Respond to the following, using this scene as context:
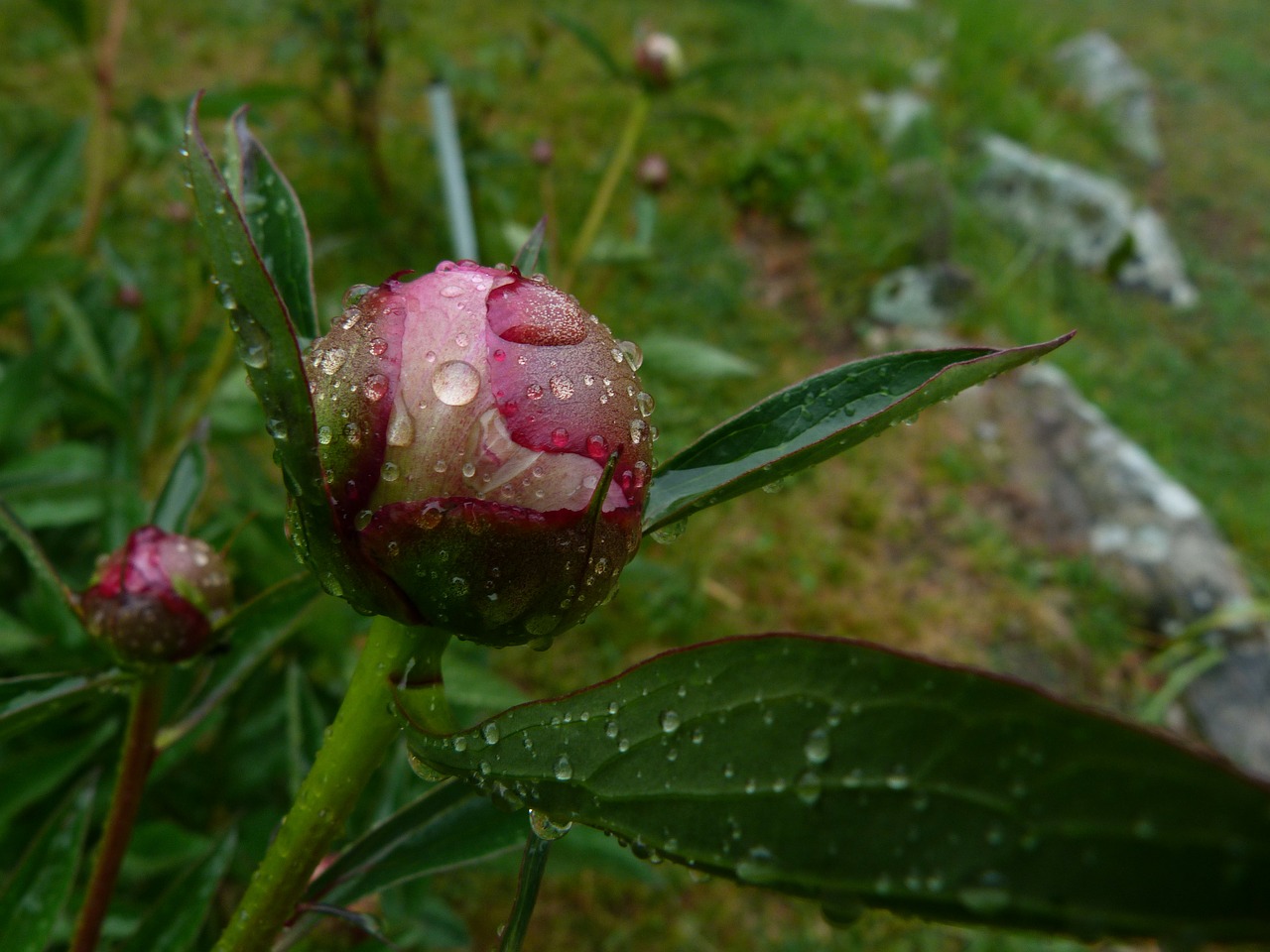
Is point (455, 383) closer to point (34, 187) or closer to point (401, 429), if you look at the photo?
point (401, 429)

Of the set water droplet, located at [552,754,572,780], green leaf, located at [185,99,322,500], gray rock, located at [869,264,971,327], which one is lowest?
gray rock, located at [869,264,971,327]

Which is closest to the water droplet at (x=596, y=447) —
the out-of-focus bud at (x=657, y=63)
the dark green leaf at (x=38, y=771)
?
the dark green leaf at (x=38, y=771)

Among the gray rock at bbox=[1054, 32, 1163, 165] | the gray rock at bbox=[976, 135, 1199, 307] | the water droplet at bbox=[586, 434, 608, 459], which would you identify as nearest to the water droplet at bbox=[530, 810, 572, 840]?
the water droplet at bbox=[586, 434, 608, 459]

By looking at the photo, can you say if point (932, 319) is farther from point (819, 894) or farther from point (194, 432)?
point (819, 894)

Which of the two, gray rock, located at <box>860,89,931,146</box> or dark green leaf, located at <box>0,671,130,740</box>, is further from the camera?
gray rock, located at <box>860,89,931,146</box>

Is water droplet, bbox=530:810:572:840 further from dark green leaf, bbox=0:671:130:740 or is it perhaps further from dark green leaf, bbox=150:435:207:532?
dark green leaf, bbox=150:435:207:532

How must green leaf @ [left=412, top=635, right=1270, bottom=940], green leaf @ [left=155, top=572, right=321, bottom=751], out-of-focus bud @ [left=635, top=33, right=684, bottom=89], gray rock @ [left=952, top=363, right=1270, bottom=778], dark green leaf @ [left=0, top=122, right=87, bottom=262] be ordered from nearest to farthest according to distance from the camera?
green leaf @ [left=412, top=635, right=1270, bottom=940], green leaf @ [left=155, top=572, right=321, bottom=751], dark green leaf @ [left=0, top=122, right=87, bottom=262], out-of-focus bud @ [left=635, top=33, right=684, bottom=89], gray rock @ [left=952, top=363, right=1270, bottom=778]

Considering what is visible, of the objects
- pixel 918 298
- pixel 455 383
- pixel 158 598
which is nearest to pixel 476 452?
pixel 455 383

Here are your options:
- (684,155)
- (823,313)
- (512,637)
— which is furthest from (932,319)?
(512,637)
